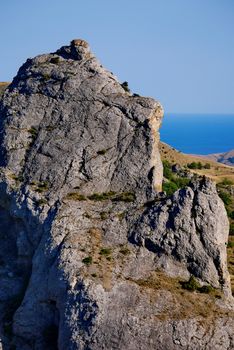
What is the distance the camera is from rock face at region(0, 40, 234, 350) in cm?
3606

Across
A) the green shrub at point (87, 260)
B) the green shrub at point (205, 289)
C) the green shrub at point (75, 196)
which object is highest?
the green shrub at point (75, 196)

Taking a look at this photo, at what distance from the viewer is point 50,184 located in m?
49.4

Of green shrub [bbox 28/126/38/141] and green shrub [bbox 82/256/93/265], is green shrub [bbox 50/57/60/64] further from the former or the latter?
green shrub [bbox 82/256/93/265]

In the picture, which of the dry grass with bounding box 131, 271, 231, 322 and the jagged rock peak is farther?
the jagged rock peak

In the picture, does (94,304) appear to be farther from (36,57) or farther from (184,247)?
(36,57)

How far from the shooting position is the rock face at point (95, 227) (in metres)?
36.1

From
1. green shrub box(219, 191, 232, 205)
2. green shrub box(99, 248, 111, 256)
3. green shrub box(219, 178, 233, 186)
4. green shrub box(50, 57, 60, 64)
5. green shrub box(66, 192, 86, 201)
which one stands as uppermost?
green shrub box(219, 178, 233, 186)

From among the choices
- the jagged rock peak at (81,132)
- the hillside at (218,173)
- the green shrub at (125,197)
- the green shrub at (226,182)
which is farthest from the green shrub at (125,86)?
the green shrub at (226,182)

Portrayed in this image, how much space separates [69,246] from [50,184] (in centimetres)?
964

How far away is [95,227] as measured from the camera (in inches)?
1758

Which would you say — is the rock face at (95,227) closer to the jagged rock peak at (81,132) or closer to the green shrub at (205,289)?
the jagged rock peak at (81,132)

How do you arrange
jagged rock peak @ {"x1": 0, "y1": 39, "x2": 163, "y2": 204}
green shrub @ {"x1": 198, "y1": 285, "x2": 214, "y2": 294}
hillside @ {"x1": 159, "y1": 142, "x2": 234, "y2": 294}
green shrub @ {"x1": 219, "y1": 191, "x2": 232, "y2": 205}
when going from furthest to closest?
1. hillside @ {"x1": 159, "y1": 142, "x2": 234, "y2": 294}
2. green shrub @ {"x1": 219, "y1": 191, "x2": 232, "y2": 205}
3. jagged rock peak @ {"x1": 0, "y1": 39, "x2": 163, "y2": 204}
4. green shrub @ {"x1": 198, "y1": 285, "x2": 214, "y2": 294}

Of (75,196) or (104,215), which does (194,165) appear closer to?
(75,196)

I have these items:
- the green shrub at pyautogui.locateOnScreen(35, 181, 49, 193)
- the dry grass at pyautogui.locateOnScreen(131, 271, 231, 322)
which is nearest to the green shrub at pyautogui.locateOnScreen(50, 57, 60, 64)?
the green shrub at pyautogui.locateOnScreen(35, 181, 49, 193)
